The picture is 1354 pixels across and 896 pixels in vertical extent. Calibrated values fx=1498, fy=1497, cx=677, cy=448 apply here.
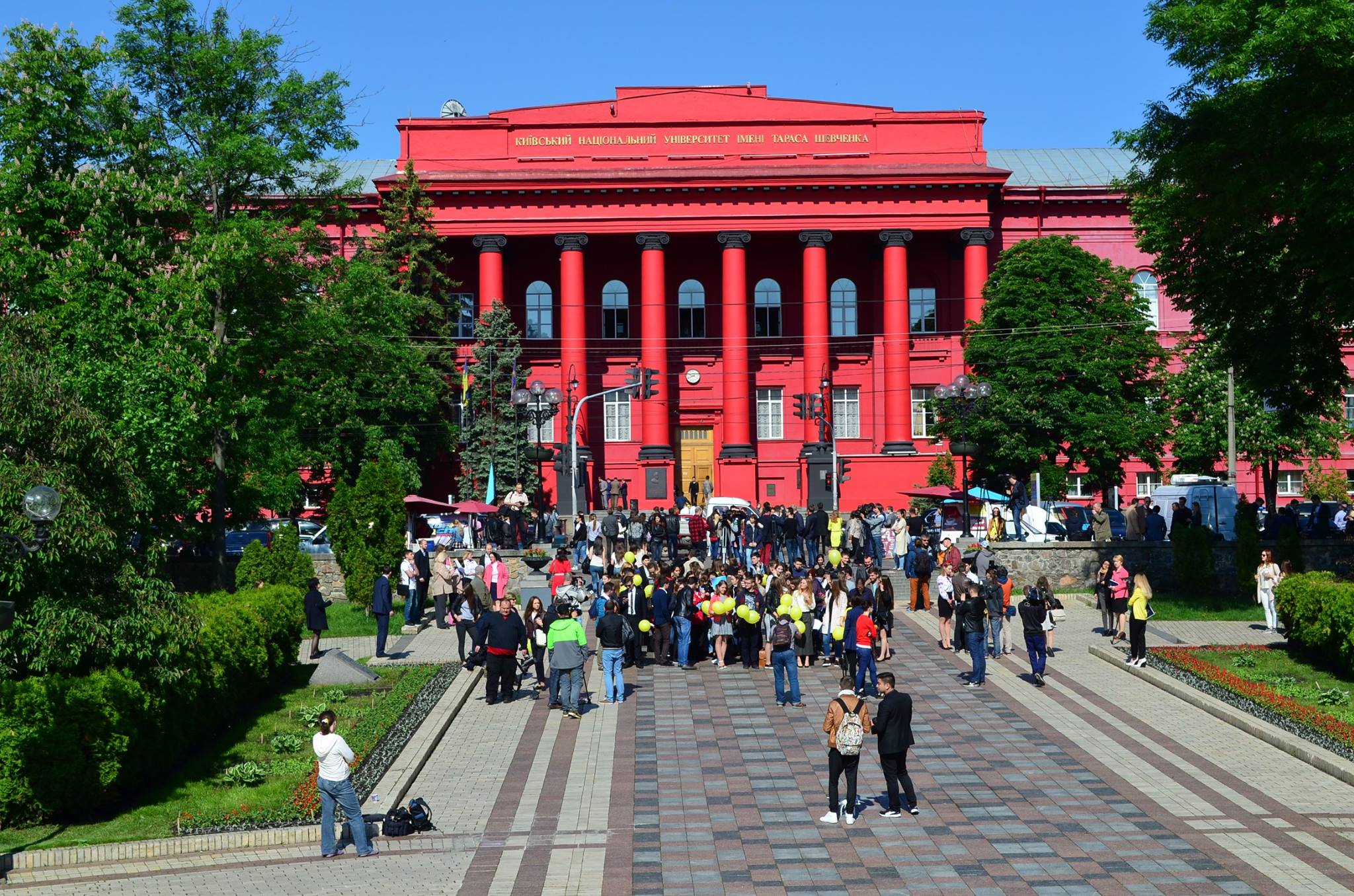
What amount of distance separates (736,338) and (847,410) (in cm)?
661

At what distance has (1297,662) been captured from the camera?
25812mm

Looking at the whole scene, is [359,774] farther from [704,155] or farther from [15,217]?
[704,155]

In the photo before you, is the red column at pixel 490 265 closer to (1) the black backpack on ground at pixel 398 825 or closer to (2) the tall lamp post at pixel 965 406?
(2) the tall lamp post at pixel 965 406

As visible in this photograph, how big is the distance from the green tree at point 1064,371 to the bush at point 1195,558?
636 inches

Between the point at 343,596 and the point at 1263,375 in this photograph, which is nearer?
the point at 1263,375

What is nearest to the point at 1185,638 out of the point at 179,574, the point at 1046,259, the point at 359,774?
the point at 359,774

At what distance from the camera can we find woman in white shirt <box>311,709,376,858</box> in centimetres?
1493

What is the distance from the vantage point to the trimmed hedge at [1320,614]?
2380 centimetres

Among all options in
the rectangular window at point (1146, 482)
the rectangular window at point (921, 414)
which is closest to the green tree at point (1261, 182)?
the rectangular window at point (921, 414)

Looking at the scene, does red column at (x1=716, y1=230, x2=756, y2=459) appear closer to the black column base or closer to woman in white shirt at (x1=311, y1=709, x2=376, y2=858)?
the black column base

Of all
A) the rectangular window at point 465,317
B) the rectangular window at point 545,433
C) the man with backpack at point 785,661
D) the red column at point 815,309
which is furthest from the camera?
the rectangular window at point 465,317

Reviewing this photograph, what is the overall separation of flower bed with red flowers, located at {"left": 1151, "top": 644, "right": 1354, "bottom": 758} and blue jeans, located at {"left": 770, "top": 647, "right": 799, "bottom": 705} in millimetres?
6232

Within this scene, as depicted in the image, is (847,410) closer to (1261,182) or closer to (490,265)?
(490,265)

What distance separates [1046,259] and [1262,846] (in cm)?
4129
